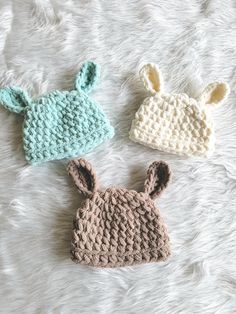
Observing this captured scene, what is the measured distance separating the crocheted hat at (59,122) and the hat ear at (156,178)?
0.10 metres

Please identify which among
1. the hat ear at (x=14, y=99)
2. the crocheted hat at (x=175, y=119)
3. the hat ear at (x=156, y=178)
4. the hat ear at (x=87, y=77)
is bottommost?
the hat ear at (x=156, y=178)

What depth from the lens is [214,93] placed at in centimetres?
85

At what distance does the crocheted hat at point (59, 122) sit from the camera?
81 centimetres

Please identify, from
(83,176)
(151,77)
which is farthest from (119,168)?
(151,77)

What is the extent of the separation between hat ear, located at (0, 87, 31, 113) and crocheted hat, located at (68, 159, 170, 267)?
0.45 feet

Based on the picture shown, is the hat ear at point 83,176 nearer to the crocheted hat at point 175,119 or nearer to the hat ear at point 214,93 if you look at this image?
the crocheted hat at point 175,119

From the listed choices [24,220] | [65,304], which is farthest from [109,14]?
[65,304]

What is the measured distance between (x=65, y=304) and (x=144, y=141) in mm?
301

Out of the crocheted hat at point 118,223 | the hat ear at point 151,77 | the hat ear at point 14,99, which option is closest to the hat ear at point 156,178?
the crocheted hat at point 118,223

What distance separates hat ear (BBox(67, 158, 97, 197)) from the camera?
0.80m

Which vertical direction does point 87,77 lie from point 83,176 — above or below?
above

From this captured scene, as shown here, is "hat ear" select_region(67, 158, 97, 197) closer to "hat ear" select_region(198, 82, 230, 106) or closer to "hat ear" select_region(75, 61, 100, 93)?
"hat ear" select_region(75, 61, 100, 93)

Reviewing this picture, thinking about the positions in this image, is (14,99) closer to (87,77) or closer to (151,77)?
(87,77)

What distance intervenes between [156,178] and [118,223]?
10cm
